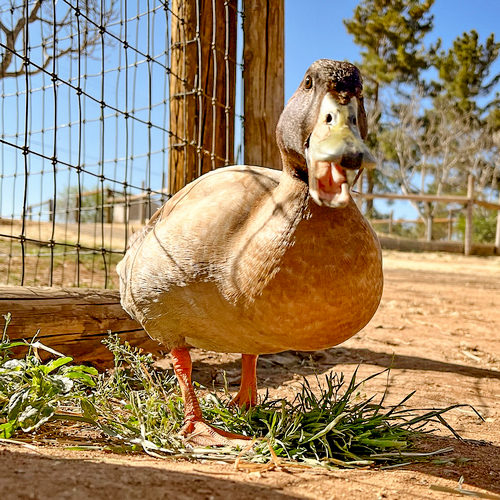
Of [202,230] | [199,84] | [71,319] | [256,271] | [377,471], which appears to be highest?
[199,84]

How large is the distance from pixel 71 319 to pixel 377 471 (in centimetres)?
179

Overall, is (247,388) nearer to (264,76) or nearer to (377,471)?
(377,471)

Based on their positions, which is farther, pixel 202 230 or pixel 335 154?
pixel 202 230

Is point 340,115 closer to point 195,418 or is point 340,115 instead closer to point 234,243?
point 234,243

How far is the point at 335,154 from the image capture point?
1.48 metres

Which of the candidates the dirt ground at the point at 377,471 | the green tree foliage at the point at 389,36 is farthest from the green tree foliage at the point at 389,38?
the dirt ground at the point at 377,471

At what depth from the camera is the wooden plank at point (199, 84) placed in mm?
3824

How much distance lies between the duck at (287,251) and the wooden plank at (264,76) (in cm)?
161

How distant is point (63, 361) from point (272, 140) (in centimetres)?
220

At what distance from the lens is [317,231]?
5.80 ft

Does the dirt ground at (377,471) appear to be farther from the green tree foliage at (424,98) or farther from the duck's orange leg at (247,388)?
the green tree foliage at (424,98)

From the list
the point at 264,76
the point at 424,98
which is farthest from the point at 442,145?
the point at 264,76

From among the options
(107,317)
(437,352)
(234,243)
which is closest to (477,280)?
(437,352)

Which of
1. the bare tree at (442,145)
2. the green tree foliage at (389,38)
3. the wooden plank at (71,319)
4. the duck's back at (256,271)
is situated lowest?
the wooden plank at (71,319)
